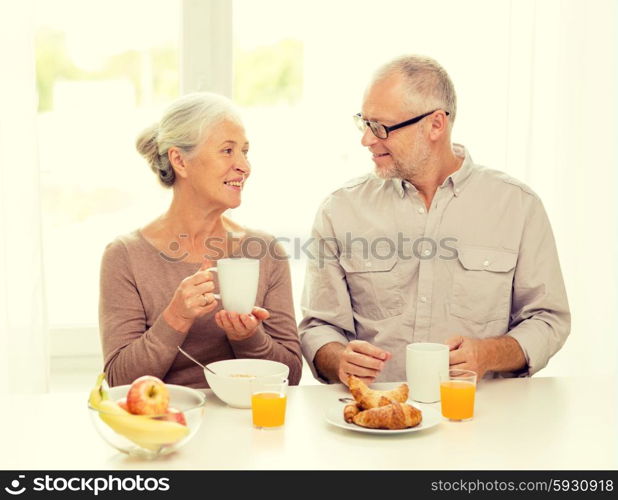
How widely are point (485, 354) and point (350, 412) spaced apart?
57 centimetres

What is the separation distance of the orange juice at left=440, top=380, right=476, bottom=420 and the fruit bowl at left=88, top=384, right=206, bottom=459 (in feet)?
1.75

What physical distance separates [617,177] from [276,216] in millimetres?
1298

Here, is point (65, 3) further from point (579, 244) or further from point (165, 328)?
point (579, 244)

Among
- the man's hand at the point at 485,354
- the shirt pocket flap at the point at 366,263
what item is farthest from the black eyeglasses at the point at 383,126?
the man's hand at the point at 485,354

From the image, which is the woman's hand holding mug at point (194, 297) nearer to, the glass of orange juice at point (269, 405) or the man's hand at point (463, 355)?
the glass of orange juice at point (269, 405)

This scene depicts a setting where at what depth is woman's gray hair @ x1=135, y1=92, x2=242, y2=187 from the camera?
2.41m

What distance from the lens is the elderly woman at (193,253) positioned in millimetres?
2271

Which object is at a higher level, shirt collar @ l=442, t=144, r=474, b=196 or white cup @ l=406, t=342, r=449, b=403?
shirt collar @ l=442, t=144, r=474, b=196

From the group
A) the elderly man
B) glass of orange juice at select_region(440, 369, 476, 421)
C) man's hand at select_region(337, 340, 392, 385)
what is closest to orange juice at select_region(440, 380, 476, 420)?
glass of orange juice at select_region(440, 369, 476, 421)

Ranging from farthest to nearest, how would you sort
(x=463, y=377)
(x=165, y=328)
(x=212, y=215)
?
1. (x=212, y=215)
2. (x=165, y=328)
3. (x=463, y=377)

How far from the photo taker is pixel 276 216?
3350 mm

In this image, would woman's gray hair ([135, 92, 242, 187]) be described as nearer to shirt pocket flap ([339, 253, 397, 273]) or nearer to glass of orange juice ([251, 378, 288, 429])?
shirt pocket flap ([339, 253, 397, 273])
